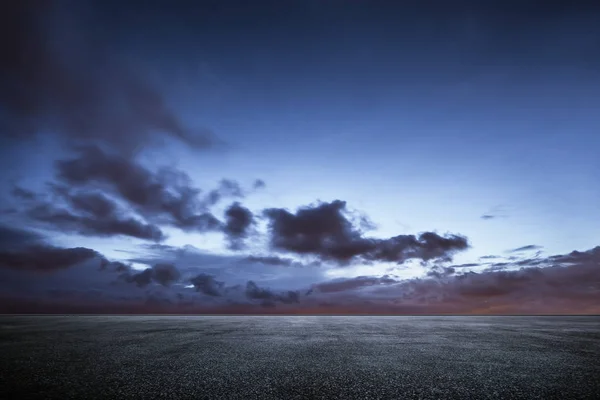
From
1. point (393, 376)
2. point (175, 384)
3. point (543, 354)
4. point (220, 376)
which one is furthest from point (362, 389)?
point (543, 354)

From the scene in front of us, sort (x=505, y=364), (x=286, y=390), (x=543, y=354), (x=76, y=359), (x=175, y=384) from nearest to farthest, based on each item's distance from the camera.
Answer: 1. (x=286, y=390)
2. (x=175, y=384)
3. (x=505, y=364)
4. (x=76, y=359)
5. (x=543, y=354)

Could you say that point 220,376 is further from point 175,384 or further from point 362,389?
point 362,389

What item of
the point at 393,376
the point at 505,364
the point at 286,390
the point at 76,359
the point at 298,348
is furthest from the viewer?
the point at 298,348

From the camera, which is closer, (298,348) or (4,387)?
(4,387)

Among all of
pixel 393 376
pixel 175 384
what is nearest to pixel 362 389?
pixel 393 376

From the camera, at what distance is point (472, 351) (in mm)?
15461

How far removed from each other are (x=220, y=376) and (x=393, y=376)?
5.32 m

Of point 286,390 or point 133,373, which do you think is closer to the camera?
point 286,390

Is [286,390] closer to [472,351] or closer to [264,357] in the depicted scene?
[264,357]

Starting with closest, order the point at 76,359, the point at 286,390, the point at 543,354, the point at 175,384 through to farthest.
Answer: the point at 286,390 → the point at 175,384 → the point at 76,359 → the point at 543,354

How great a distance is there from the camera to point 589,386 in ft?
29.7

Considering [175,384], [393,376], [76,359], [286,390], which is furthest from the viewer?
[76,359]

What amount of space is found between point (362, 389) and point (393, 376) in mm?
1956

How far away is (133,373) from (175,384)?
2.29 meters
